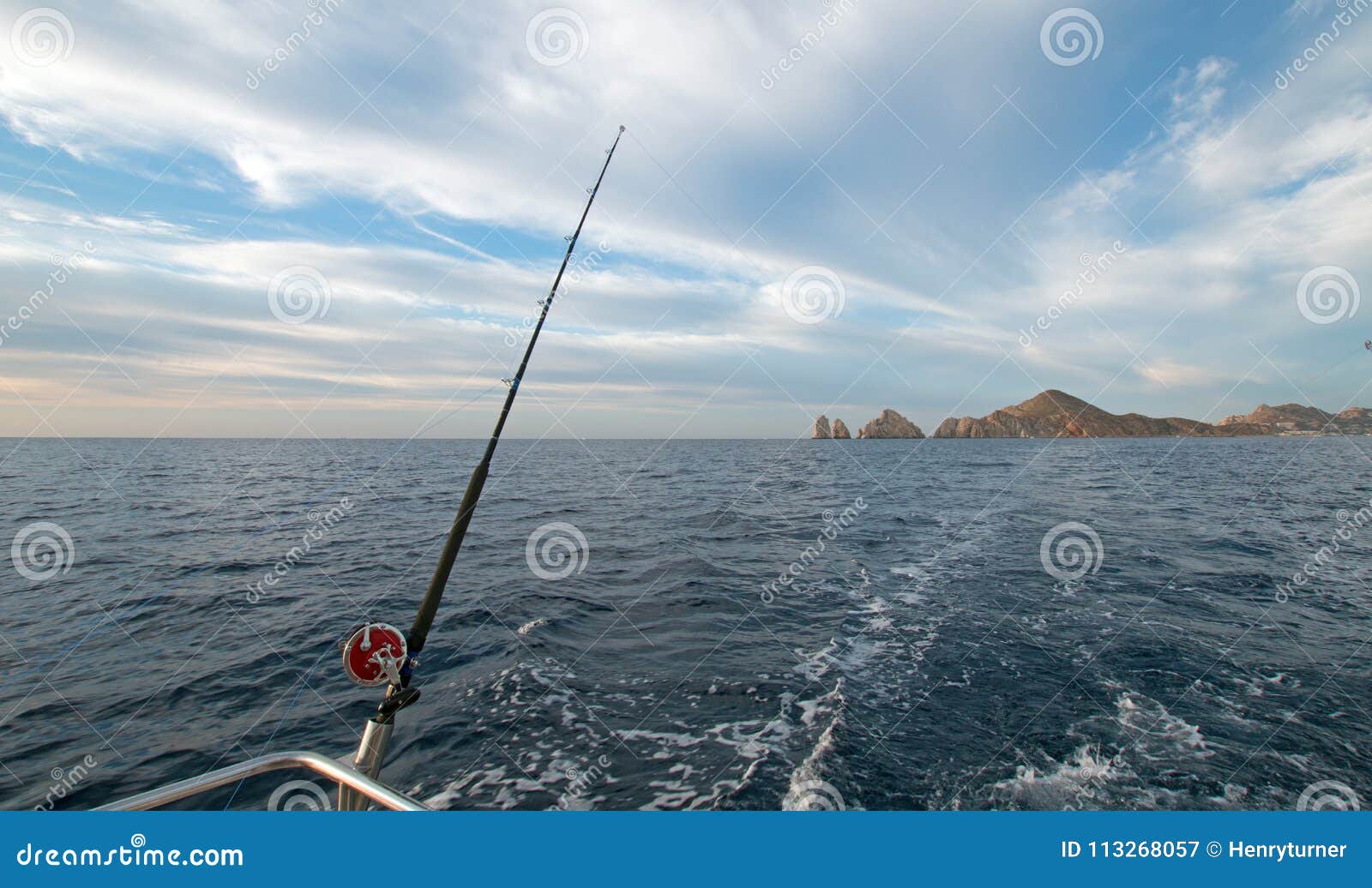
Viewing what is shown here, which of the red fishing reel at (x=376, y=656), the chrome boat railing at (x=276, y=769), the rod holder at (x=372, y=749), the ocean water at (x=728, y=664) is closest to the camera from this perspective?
the chrome boat railing at (x=276, y=769)

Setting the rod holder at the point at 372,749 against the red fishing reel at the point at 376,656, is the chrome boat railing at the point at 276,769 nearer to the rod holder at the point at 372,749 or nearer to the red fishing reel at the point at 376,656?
the rod holder at the point at 372,749

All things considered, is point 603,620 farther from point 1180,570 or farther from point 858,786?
point 1180,570

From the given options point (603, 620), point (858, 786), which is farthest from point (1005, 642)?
point (603, 620)

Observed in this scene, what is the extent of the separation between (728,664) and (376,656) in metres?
7.04

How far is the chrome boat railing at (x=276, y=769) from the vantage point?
2664 millimetres

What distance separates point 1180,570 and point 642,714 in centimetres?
1600

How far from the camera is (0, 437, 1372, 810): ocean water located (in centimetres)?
658

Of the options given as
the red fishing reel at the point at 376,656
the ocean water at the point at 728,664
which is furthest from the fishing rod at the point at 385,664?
the ocean water at the point at 728,664

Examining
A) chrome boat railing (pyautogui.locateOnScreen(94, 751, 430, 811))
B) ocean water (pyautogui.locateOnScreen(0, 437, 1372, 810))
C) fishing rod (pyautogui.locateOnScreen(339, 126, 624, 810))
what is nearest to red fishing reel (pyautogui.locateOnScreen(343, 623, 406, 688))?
fishing rod (pyautogui.locateOnScreen(339, 126, 624, 810))

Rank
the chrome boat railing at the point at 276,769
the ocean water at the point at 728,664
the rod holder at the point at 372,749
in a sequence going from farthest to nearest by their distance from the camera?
1. the ocean water at the point at 728,664
2. the rod holder at the point at 372,749
3. the chrome boat railing at the point at 276,769

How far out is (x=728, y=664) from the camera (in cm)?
957

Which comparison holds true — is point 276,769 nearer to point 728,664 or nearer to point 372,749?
point 372,749

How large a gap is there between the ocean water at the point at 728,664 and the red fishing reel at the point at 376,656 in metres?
3.65

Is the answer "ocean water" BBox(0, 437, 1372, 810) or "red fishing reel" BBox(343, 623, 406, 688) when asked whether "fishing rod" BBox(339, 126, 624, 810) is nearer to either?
"red fishing reel" BBox(343, 623, 406, 688)
